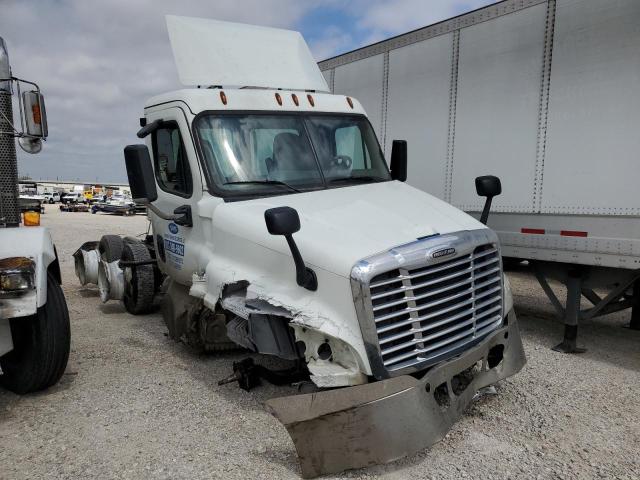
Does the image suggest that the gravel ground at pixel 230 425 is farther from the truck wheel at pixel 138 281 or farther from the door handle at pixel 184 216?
the door handle at pixel 184 216

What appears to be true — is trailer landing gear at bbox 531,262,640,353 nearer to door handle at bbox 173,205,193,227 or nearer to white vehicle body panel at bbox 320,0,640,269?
white vehicle body panel at bbox 320,0,640,269

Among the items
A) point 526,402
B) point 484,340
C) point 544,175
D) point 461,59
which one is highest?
point 461,59

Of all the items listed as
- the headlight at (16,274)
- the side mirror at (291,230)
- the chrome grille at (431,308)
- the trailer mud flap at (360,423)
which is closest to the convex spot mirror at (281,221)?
the side mirror at (291,230)

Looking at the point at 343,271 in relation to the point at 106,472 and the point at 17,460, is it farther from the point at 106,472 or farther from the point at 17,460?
the point at 17,460

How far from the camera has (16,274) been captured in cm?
353

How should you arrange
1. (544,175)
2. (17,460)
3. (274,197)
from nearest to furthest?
(17,460) < (274,197) < (544,175)

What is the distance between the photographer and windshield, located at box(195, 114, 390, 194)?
4.38 meters

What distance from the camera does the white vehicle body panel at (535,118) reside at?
15.2ft

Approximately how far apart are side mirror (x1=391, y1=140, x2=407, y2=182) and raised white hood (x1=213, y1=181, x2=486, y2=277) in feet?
2.41

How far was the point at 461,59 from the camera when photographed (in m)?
5.96

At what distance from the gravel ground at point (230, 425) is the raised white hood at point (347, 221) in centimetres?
136

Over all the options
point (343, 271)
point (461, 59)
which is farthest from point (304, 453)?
point (461, 59)

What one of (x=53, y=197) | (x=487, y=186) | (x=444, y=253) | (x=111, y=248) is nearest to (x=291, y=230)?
(x=444, y=253)

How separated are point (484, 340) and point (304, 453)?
1.56 metres
